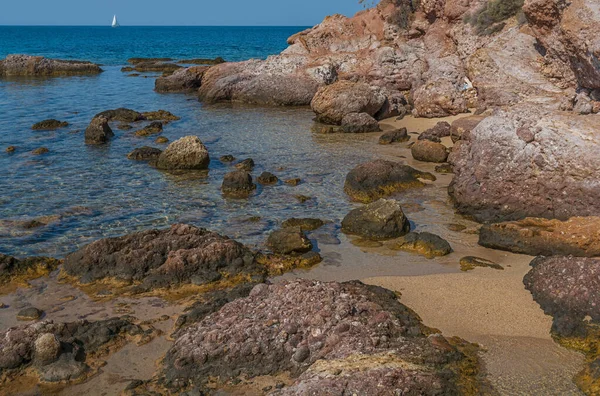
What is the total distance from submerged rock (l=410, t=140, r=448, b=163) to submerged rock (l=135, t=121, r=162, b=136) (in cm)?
1033

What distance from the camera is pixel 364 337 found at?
7.21m

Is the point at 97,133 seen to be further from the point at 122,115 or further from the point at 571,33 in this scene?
the point at 571,33

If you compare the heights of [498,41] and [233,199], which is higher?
[498,41]

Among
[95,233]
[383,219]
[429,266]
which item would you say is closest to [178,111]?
[95,233]

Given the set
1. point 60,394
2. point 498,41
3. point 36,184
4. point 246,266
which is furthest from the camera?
point 498,41

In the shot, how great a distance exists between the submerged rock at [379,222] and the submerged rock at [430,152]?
583 cm

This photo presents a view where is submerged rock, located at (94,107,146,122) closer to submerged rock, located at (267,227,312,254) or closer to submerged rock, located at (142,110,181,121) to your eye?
submerged rock, located at (142,110,181,121)

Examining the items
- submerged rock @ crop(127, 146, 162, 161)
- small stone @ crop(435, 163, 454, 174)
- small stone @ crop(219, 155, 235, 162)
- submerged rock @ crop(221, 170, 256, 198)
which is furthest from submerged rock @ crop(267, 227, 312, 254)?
submerged rock @ crop(127, 146, 162, 161)

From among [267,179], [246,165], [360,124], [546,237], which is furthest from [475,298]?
[360,124]

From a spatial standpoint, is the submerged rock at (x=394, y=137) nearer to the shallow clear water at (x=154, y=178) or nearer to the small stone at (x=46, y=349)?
the shallow clear water at (x=154, y=178)

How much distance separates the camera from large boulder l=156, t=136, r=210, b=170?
696 inches

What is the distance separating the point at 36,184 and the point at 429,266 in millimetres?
10881

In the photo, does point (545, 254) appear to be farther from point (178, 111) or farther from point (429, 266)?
point (178, 111)

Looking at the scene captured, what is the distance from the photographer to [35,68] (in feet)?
154
